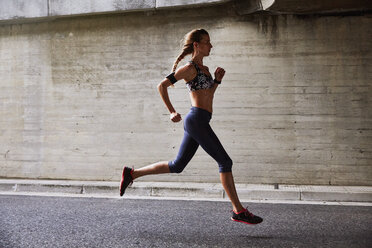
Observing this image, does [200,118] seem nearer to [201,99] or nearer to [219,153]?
[201,99]

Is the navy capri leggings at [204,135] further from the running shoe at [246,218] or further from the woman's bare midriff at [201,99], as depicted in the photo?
the running shoe at [246,218]

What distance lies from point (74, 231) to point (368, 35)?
256 inches

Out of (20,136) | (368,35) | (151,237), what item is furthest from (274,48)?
(20,136)

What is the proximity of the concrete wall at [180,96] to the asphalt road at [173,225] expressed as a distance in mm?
2192

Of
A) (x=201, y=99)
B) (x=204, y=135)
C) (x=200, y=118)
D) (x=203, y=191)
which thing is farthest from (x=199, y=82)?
(x=203, y=191)

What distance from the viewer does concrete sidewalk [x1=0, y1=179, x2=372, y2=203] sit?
623 cm

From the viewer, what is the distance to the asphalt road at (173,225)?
346 centimetres

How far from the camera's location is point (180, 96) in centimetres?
812

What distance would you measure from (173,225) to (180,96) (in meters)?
4.28

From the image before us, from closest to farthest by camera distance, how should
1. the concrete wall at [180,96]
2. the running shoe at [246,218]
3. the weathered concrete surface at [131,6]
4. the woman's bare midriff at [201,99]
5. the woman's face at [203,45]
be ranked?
the running shoe at [246,218] → the woman's bare midriff at [201,99] → the woman's face at [203,45] → the weathered concrete surface at [131,6] → the concrete wall at [180,96]

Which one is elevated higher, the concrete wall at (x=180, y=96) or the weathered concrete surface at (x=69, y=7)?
the weathered concrete surface at (x=69, y=7)

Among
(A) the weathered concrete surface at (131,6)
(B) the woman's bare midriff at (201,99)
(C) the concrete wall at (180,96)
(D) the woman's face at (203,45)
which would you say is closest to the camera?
Result: (B) the woman's bare midriff at (201,99)

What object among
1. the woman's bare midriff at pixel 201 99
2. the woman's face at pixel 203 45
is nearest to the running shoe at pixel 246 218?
the woman's bare midriff at pixel 201 99

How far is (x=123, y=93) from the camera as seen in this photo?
839 cm
